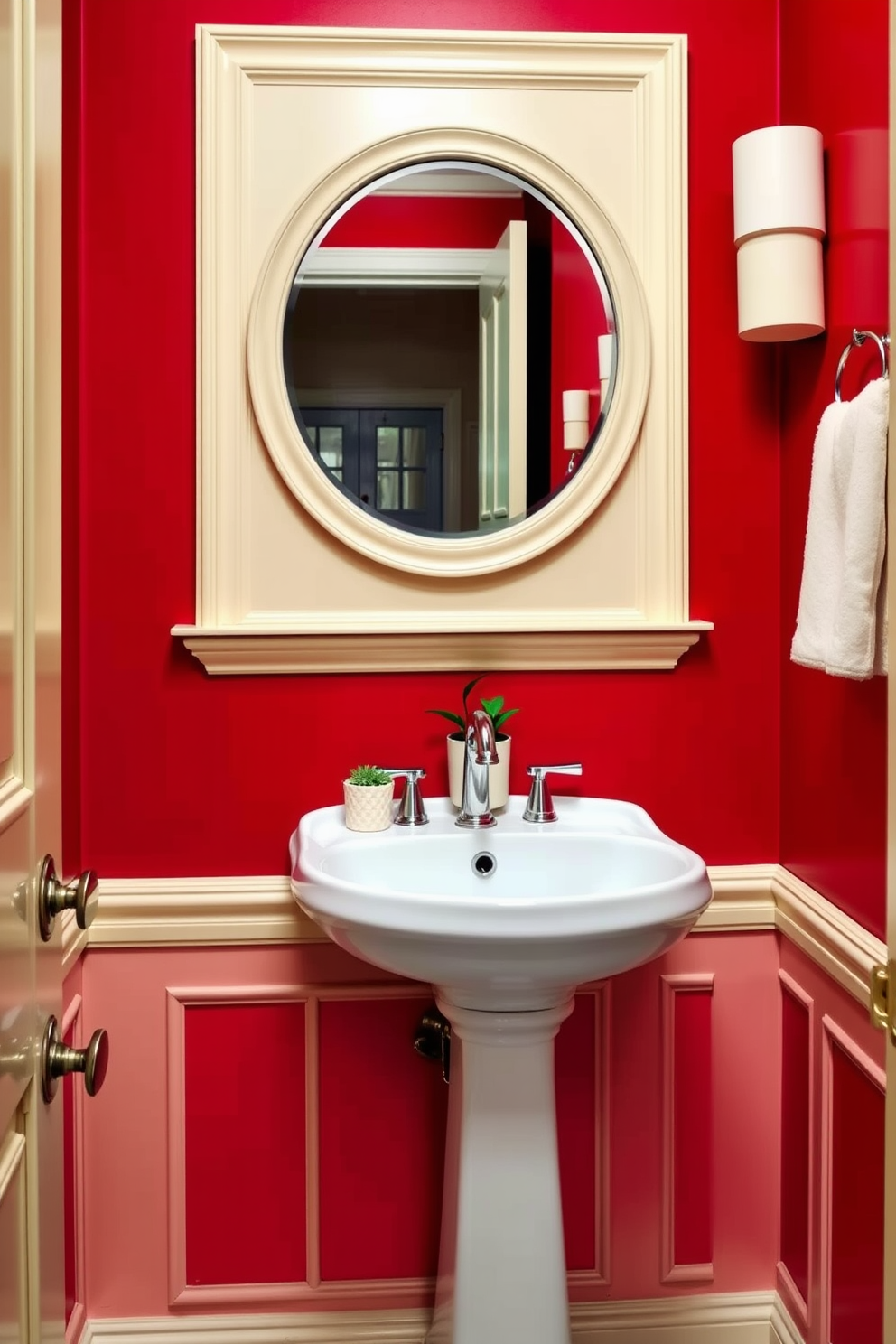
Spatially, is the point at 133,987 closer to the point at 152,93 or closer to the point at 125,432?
the point at 125,432

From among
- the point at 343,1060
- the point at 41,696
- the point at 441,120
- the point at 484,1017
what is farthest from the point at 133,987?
the point at 441,120

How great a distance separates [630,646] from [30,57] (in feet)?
3.76

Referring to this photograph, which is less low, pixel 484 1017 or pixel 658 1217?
pixel 484 1017

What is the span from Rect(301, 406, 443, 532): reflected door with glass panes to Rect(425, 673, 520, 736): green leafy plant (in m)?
0.26

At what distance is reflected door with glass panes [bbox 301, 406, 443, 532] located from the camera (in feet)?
5.65

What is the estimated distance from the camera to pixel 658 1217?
178cm

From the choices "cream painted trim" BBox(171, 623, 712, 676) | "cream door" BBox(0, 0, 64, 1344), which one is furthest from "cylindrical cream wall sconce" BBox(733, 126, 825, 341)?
"cream door" BBox(0, 0, 64, 1344)

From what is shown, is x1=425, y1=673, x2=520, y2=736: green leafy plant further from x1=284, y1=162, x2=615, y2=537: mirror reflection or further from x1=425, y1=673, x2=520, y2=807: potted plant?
x1=284, y1=162, x2=615, y2=537: mirror reflection

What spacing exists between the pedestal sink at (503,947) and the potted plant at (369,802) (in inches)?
0.8

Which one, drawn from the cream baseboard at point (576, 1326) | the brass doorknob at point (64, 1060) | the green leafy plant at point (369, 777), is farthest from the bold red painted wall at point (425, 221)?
the cream baseboard at point (576, 1326)

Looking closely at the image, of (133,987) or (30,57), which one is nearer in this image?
(30,57)

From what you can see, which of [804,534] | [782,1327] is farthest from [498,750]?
[782,1327]

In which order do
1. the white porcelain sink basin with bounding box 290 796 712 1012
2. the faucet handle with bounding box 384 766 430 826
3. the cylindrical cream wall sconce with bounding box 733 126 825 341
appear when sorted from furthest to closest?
the faucet handle with bounding box 384 766 430 826 < the cylindrical cream wall sconce with bounding box 733 126 825 341 < the white porcelain sink basin with bounding box 290 796 712 1012

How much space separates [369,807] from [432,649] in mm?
268
